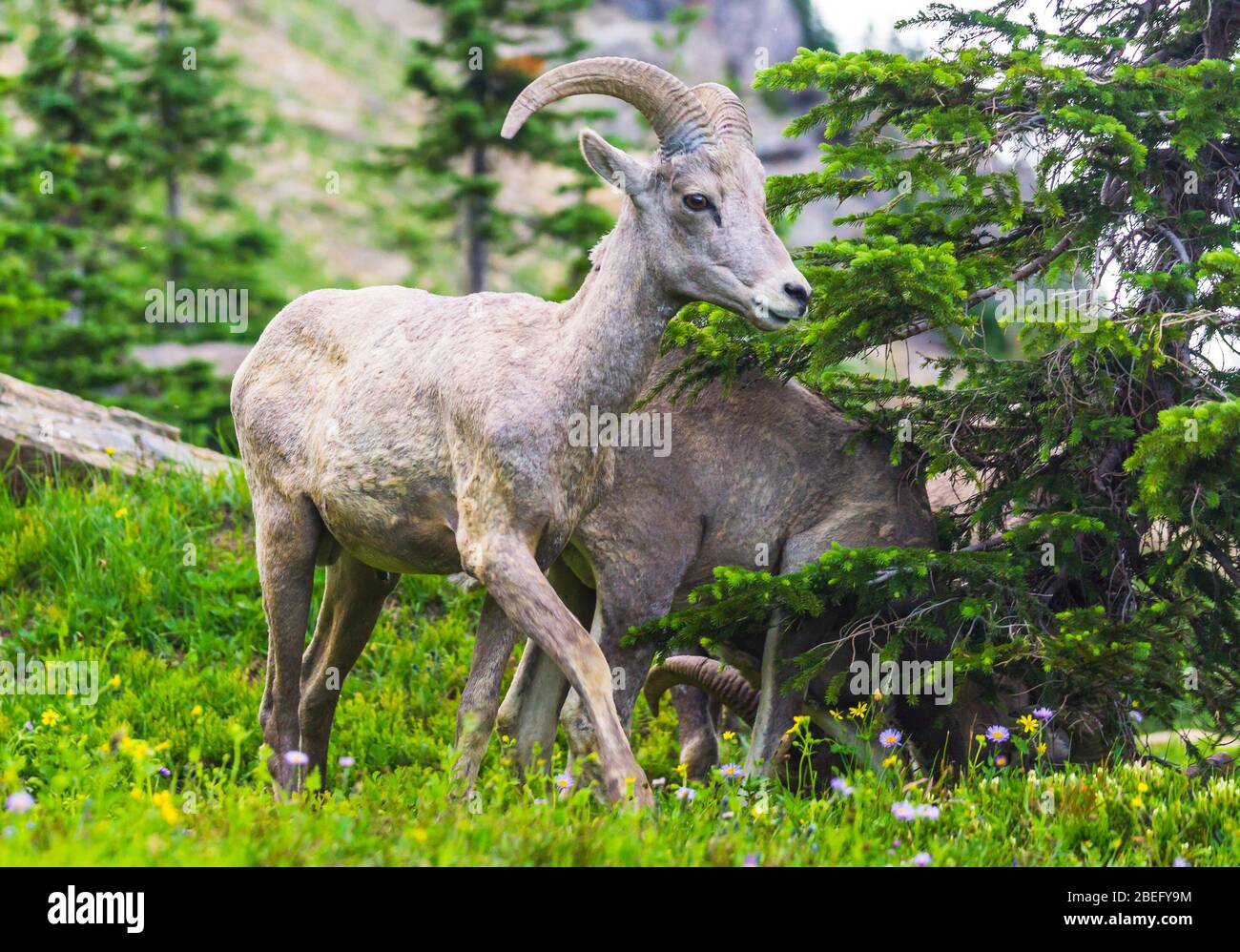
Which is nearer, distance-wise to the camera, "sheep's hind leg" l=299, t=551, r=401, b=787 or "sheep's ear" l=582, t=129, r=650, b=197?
"sheep's ear" l=582, t=129, r=650, b=197

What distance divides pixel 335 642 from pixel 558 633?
213cm

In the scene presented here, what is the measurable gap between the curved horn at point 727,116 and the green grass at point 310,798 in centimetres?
260

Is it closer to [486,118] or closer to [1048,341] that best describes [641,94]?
[1048,341]

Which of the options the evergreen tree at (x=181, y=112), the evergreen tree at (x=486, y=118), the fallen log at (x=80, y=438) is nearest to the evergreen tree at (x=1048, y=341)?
the fallen log at (x=80, y=438)

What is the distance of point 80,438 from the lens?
33.8 ft

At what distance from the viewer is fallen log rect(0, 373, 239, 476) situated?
986cm

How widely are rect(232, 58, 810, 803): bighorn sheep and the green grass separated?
1.75 ft

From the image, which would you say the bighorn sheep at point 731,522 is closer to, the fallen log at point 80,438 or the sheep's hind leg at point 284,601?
the sheep's hind leg at point 284,601

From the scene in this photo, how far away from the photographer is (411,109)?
48.1 meters

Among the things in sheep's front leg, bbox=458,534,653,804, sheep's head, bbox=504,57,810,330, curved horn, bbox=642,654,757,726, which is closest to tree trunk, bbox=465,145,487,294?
curved horn, bbox=642,654,757,726

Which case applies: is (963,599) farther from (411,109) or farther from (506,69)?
(411,109)

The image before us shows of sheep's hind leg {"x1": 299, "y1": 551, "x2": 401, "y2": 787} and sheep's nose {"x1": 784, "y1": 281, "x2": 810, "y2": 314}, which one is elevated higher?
sheep's nose {"x1": 784, "y1": 281, "x2": 810, "y2": 314}

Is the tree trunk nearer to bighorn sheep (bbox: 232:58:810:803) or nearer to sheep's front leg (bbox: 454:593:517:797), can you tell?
bighorn sheep (bbox: 232:58:810:803)
